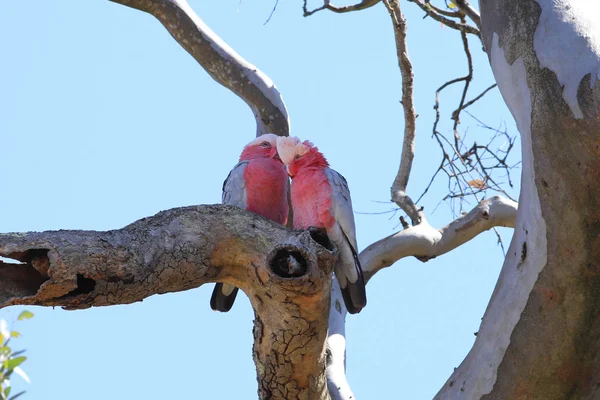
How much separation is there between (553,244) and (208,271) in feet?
3.82

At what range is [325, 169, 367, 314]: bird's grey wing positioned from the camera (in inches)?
144

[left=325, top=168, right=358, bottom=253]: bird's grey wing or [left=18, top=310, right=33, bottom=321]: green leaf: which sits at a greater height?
[left=325, top=168, right=358, bottom=253]: bird's grey wing

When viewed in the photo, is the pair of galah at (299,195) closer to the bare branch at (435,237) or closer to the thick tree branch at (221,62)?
the thick tree branch at (221,62)

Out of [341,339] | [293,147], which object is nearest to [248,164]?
[293,147]

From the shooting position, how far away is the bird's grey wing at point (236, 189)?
383 centimetres

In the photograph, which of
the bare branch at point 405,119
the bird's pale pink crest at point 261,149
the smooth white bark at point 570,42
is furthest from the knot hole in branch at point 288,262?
the bare branch at point 405,119

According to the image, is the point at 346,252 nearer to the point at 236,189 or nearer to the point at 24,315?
the point at 236,189

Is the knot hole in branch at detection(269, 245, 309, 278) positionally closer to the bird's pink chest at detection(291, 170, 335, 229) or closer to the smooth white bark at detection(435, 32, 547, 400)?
the smooth white bark at detection(435, 32, 547, 400)

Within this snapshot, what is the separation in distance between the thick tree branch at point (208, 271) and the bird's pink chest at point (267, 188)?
2.79ft

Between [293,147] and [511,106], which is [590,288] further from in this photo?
[293,147]

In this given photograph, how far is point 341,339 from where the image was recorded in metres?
4.10

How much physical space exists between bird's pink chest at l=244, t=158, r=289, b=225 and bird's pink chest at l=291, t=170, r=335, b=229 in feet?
0.49

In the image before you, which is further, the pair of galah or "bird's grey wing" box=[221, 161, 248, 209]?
"bird's grey wing" box=[221, 161, 248, 209]

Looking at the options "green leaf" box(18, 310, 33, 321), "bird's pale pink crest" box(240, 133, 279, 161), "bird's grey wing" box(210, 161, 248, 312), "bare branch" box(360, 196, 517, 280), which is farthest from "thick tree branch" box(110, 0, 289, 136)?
"green leaf" box(18, 310, 33, 321)
